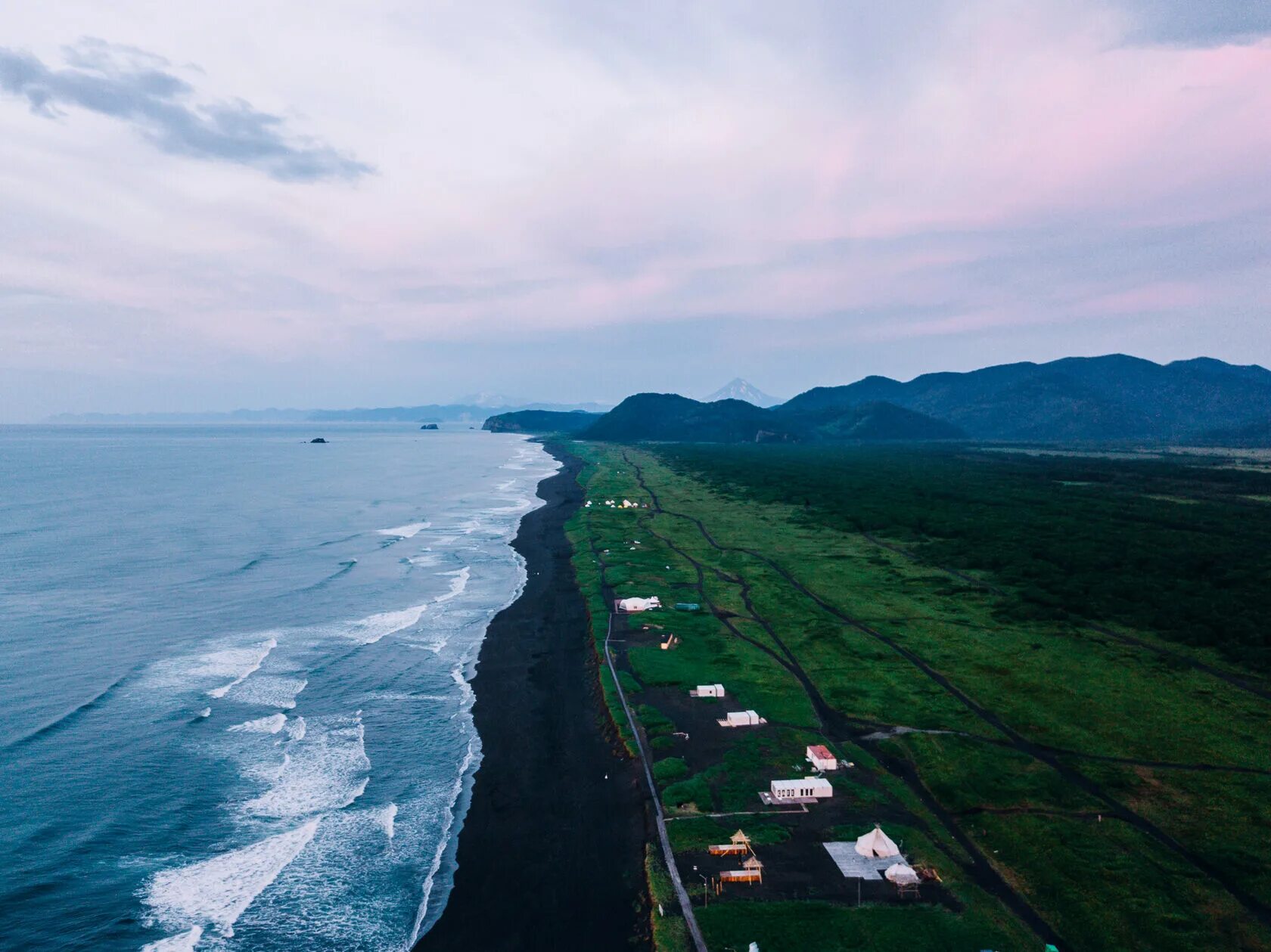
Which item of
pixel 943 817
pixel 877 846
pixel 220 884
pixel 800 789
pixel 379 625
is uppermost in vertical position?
pixel 877 846

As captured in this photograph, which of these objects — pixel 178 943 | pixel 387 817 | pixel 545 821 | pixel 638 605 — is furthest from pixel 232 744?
pixel 638 605

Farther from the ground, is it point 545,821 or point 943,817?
point 943,817

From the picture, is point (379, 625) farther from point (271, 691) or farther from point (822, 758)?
point (822, 758)

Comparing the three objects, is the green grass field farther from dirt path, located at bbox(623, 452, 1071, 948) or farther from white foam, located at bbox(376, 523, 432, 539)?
white foam, located at bbox(376, 523, 432, 539)

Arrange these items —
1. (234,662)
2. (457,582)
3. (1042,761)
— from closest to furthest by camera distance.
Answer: (1042,761) < (234,662) < (457,582)

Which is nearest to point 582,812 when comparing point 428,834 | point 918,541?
point 428,834

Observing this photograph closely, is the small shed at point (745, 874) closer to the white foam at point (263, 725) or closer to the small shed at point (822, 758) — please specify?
the small shed at point (822, 758)

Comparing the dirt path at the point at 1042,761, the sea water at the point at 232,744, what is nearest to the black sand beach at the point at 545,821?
the sea water at the point at 232,744

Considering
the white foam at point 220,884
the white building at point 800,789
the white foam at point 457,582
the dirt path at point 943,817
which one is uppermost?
the white building at point 800,789

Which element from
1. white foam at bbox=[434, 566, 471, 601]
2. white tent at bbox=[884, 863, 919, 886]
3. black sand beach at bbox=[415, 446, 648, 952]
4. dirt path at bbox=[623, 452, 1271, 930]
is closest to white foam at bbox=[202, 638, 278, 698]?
black sand beach at bbox=[415, 446, 648, 952]
